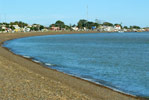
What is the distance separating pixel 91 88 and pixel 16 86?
546cm

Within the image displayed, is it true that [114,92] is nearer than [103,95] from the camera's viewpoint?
No

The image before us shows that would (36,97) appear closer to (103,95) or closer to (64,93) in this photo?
(64,93)

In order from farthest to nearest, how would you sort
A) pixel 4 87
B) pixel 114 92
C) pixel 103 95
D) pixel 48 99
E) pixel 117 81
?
pixel 117 81 → pixel 114 92 → pixel 103 95 → pixel 4 87 → pixel 48 99

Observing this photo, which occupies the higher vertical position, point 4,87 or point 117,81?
point 4,87

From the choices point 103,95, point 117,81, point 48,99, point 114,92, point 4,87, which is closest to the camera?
point 48,99

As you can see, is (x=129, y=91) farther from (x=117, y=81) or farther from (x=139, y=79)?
(x=139, y=79)

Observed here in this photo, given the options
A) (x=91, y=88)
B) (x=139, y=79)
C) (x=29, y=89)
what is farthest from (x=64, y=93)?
(x=139, y=79)

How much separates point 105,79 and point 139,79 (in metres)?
2.91

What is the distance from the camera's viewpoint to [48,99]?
11953 millimetres

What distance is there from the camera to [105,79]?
73.6 feet

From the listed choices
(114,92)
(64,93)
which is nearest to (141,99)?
(114,92)

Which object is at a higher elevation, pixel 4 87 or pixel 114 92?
pixel 4 87

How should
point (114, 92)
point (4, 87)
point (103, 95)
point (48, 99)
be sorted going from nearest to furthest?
point (48, 99)
point (4, 87)
point (103, 95)
point (114, 92)

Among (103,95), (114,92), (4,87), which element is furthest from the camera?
(114,92)
